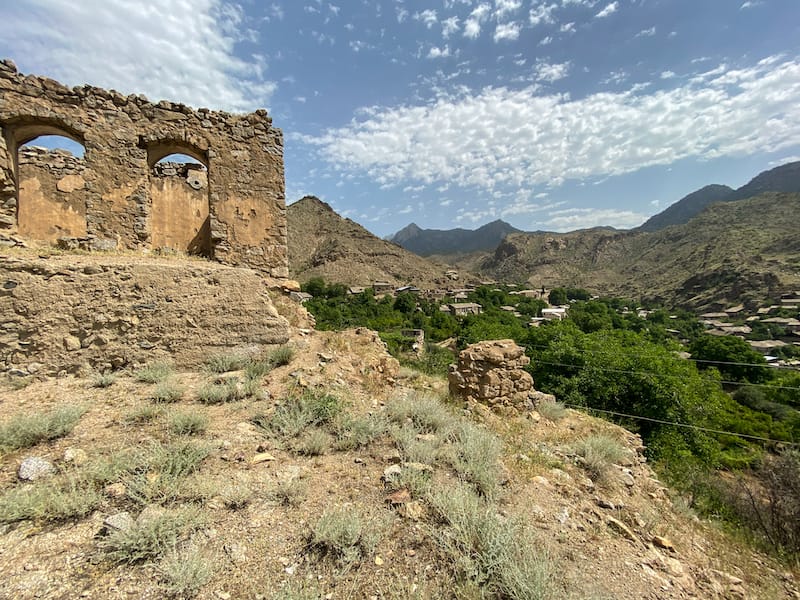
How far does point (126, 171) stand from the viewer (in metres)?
6.95

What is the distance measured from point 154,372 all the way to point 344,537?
3890 mm

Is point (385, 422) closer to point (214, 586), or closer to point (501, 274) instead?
point (214, 586)

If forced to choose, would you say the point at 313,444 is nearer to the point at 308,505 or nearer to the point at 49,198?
the point at 308,505

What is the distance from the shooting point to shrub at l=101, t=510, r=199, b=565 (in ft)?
7.00

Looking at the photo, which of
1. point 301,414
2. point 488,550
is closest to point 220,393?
point 301,414

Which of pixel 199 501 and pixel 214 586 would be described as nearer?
pixel 214 586

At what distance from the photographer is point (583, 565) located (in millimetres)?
2566

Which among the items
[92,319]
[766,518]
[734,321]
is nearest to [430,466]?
[92,319]

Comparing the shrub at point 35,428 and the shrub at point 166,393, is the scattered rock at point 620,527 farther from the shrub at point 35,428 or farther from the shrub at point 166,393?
the shrub at point 35,428

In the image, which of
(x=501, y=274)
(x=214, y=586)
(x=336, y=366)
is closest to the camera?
(x=214, y=586)

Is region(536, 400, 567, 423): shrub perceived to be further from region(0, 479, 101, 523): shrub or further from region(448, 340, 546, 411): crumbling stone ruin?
region(0, 479, 101, 523): shrub

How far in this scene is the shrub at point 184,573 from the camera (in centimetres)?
196

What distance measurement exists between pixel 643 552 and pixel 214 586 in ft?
11.0

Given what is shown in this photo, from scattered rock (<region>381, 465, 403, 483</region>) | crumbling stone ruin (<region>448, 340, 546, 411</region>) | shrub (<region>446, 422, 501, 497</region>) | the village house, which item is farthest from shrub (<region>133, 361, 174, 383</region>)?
the village house
